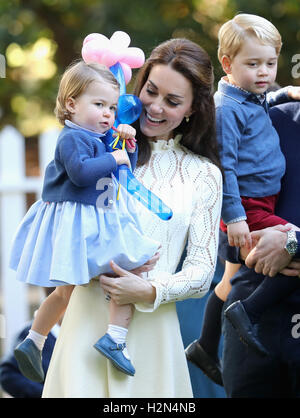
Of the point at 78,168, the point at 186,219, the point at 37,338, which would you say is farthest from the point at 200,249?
the point at 37,338

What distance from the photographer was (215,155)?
259 cm

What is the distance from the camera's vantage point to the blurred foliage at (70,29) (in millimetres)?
7484

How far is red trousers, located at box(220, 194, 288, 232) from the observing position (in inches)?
105

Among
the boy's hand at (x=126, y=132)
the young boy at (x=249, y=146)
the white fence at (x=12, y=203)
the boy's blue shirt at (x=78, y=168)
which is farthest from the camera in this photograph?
the white fence at (x=12, y=203)

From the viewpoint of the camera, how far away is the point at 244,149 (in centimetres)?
263

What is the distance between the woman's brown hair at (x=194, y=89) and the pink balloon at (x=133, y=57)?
1.8 inches

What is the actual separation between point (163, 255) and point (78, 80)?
603 mm

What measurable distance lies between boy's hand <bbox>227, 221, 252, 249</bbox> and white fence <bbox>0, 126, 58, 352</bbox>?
3662mm

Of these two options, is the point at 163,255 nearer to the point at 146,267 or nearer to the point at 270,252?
the point at 146,267

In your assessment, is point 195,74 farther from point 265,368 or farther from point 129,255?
point 265,368

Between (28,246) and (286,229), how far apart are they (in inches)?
33.5

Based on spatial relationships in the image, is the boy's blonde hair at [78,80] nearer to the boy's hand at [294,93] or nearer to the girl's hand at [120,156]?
the girl's hand at [120,156]

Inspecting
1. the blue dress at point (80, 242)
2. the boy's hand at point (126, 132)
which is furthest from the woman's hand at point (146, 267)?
the boy's hand at point (126, 132)

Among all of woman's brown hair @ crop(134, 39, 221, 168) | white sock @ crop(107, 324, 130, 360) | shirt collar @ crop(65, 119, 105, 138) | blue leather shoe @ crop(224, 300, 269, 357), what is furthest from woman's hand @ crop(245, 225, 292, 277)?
shirt collar @ crop(65, 119, 105, 138)
